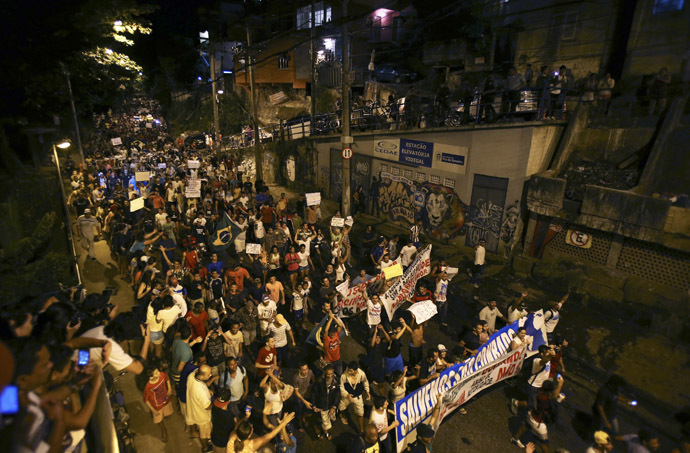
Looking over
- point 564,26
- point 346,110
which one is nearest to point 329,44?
point 564,26

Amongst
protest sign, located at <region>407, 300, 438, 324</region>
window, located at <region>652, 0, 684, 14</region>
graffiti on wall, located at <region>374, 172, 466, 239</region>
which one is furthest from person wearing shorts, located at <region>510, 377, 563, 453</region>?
window, located at <region>652, 0, 684, 14</region>

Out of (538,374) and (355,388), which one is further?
(538,374)

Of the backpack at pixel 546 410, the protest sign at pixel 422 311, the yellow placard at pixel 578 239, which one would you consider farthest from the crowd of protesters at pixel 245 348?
the yellow placard at pixel 578 239

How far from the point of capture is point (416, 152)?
52.7 ft

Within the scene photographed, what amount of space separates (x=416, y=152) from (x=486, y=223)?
162 inches

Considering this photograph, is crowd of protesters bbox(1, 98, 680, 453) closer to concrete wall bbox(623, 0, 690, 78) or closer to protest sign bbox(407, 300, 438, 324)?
protest sign bbox(407, 300, 438, 324)

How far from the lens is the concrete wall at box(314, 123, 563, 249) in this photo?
42.9 ft

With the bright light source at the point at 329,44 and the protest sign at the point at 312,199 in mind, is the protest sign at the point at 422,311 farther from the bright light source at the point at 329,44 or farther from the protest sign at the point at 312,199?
the bright light source at the point at 329,44

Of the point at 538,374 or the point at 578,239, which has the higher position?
the point at 578,239

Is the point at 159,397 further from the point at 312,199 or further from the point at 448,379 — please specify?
the point at 312,199

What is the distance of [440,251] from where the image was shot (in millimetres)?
14555

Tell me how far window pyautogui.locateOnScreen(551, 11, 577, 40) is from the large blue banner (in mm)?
15356

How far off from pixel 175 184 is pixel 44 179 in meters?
6.90

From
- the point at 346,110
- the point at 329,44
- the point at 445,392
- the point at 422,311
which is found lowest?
the point at 445,392
